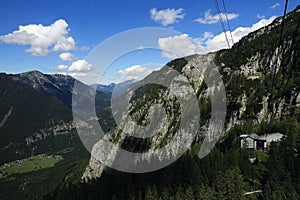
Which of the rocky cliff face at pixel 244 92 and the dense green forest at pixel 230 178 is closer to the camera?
the dense green forest at pixel 230 178

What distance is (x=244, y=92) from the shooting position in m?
126

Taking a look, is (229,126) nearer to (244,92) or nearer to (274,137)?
(244,92)

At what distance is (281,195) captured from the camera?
41.2 metres

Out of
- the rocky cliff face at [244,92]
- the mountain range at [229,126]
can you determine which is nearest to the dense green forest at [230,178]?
the mountain range at [229,126]

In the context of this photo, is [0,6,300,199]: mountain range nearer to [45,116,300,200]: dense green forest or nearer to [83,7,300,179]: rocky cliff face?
[45,116,300,200]: dense green forest

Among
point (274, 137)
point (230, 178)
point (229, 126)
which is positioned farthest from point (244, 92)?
point (230, 178)

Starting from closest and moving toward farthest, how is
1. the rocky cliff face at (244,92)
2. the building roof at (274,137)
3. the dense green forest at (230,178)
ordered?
the dense green forest at (230,178)
the building roof at (274,137)
the rocky cliff face at (244,92)

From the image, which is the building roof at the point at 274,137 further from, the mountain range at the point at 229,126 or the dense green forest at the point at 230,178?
the dense green forest at the point at 230,178

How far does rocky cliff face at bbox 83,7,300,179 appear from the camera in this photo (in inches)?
4345

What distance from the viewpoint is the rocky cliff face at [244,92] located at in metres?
110

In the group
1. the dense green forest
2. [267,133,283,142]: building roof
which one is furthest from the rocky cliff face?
the dense green forest

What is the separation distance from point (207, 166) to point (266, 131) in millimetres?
30404

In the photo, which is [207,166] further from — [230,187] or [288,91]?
[288,91]

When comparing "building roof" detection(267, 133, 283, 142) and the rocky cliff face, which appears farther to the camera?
the rocky cliff face
